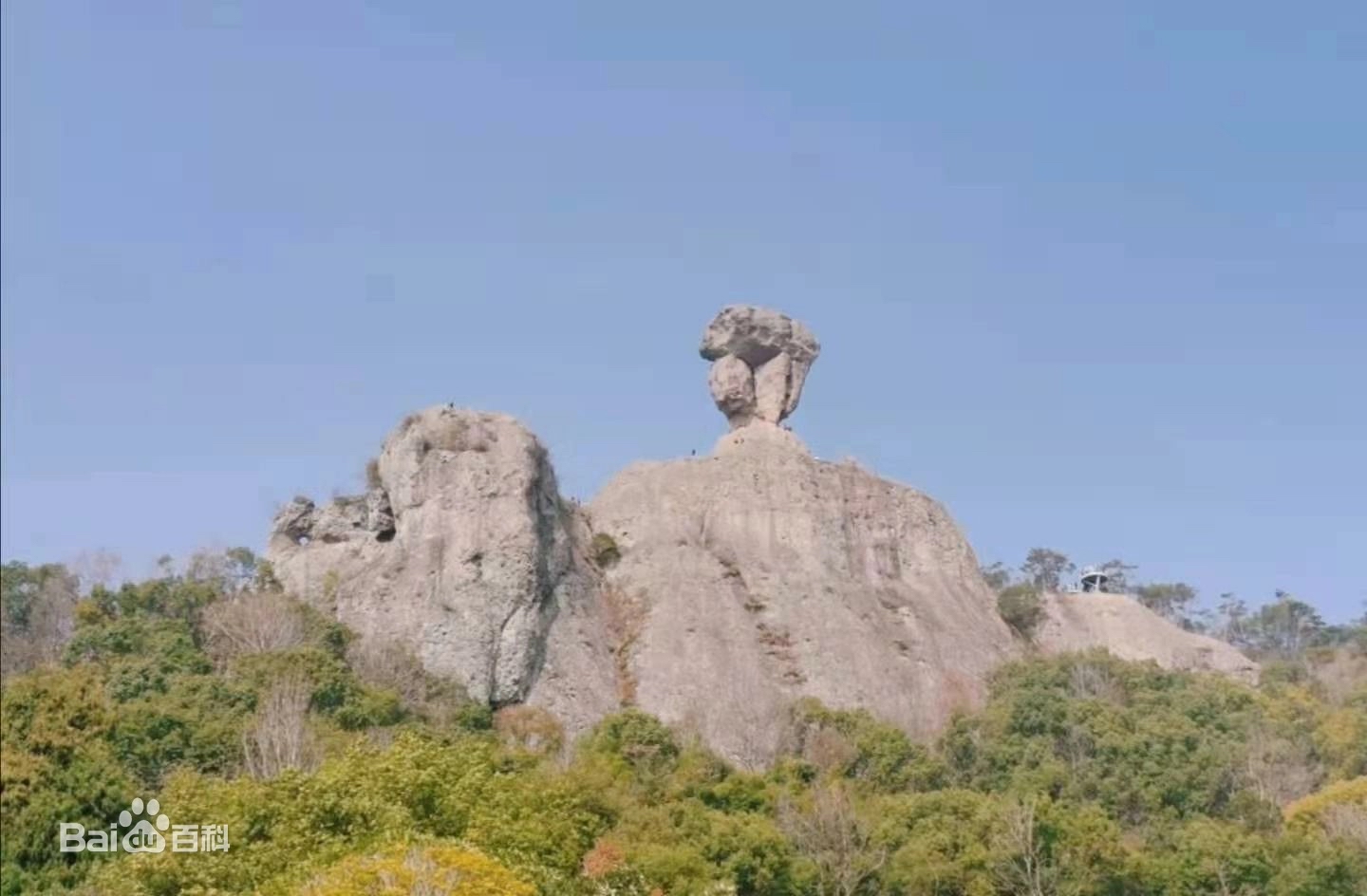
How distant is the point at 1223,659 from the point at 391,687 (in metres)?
34.1

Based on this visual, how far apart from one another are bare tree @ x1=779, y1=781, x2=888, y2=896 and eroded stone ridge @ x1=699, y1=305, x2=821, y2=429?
85.5 ft

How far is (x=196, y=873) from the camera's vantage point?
73.4ft

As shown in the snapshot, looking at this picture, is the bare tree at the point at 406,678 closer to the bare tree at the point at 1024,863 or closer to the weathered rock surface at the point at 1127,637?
the bare tree at the point at 1024,863

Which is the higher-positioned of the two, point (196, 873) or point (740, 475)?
point (740, 475)

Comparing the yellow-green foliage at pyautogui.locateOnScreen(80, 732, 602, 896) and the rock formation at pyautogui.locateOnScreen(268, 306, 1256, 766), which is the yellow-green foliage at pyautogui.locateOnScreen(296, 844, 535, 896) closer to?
the yellow-green foliage at pyautogui.locateOnScreen(80, 732, 602, 896)

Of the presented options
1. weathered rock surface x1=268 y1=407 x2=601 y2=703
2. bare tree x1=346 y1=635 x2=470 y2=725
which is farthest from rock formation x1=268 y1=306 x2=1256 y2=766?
bare tree x1=346 y1=635 x2=470 y2=725

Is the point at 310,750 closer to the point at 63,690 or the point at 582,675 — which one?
the point at 63,690

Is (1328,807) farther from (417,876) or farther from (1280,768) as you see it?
(417,876)

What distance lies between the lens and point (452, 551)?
47.9m

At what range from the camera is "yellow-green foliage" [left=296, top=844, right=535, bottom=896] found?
64.2 feet

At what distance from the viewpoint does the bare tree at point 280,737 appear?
112 feet

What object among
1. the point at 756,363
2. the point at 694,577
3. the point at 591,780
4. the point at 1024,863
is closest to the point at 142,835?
the point at 591,780

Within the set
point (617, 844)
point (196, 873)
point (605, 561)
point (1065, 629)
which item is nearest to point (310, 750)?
point (617, 844)

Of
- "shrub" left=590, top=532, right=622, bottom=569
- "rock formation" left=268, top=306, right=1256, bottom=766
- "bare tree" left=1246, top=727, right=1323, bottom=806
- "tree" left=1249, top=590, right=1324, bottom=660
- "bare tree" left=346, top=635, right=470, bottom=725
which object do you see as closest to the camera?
"bare tree" left=346, top=635, right=470, bottom=725
